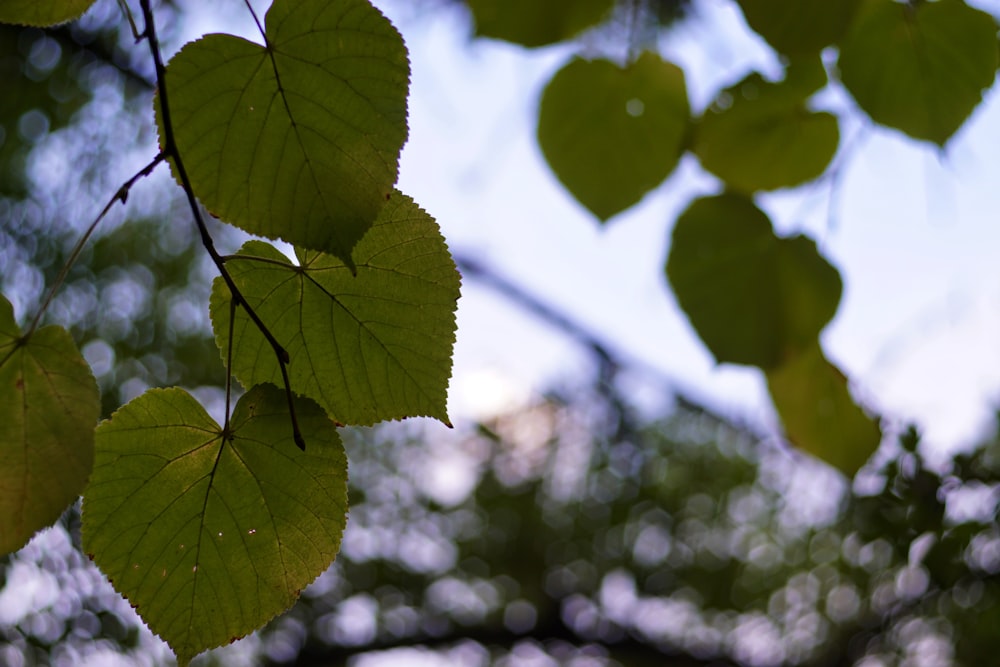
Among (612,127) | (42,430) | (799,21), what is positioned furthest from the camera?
(612,127)

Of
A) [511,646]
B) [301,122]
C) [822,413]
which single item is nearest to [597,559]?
[511,646]

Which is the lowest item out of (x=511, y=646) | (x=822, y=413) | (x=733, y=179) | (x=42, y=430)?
(x=511, y=646)

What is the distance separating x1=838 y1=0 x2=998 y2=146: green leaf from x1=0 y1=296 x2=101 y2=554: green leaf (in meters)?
0.36

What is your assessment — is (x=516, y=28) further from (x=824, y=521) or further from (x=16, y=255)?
(x=824, y=521)

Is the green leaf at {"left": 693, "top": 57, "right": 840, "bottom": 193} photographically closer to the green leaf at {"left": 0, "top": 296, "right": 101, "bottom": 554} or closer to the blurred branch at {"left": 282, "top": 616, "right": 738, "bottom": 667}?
the green leaf at {"left": 0, "top": 296, "right": 101, "bottom": 554}

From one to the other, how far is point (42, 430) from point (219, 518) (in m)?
0.05

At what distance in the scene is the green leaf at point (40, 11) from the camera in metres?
0.22

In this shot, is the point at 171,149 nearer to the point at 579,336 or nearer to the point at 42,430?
the point at 42,430

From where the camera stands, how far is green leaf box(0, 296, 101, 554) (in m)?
0.19

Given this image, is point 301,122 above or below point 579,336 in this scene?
above

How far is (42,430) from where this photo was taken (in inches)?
7.6

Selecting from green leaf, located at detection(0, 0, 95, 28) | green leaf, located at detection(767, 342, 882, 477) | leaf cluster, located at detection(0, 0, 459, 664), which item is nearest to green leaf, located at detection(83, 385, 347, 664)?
leaf cluster, located at detection(0, 0, 459, 664)

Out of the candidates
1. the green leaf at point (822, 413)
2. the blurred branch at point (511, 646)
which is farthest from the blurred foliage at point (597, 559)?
the green leaf at point (822, 413)

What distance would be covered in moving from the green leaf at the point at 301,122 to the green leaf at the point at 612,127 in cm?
28
